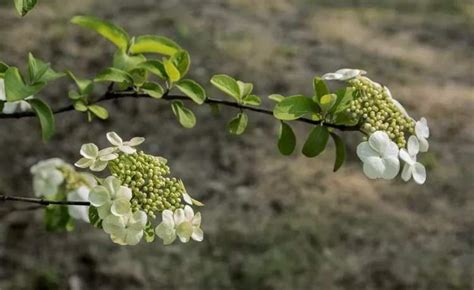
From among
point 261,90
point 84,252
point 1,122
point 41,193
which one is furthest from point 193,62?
point 41,193

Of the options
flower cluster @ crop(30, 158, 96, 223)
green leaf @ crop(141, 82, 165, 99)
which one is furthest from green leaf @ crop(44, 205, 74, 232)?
green leaf @ crop(141, 82, 165, 99)

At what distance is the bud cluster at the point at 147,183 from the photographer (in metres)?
0.78

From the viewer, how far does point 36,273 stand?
2.21m

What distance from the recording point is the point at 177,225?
81 centimetres

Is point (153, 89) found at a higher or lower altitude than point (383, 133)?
→ lower

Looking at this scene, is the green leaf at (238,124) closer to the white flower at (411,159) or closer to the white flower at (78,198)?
the white flower at (411,159)

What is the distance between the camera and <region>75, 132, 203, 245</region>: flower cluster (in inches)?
30.5

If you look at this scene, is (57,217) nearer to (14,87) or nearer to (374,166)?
(14,87)

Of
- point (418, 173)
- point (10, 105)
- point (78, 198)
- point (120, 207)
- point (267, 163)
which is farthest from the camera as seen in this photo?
point (267, 163)

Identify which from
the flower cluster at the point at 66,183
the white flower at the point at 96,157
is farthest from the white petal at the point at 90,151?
the flower cluster at the point at 66,183

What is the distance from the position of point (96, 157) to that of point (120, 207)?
0.08 meters

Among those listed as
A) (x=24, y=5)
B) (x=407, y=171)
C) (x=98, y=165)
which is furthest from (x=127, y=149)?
(x=407, y=171)

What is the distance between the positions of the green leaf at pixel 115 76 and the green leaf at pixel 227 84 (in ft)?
0.33

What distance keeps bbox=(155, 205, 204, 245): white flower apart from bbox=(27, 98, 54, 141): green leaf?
254mm
